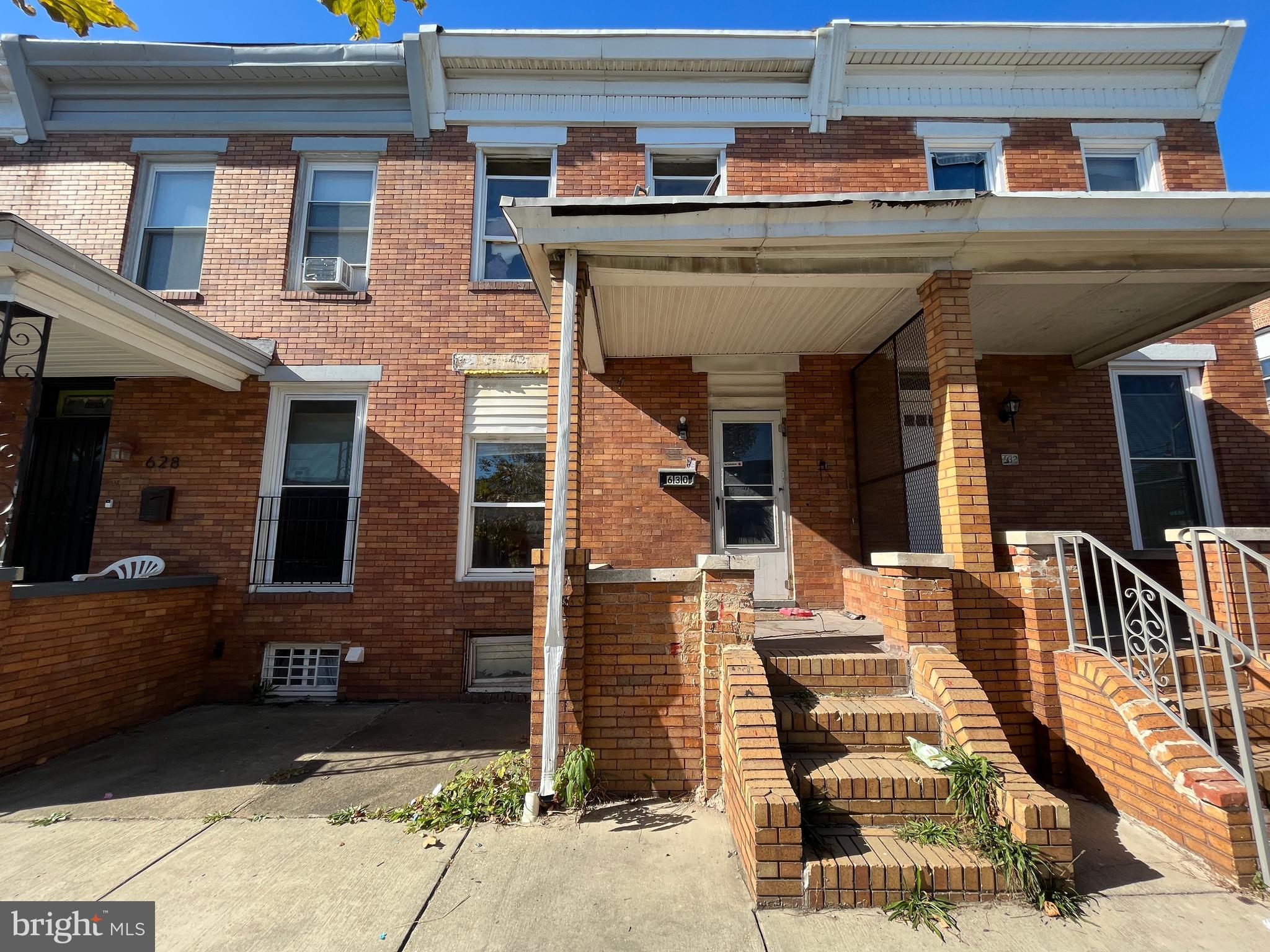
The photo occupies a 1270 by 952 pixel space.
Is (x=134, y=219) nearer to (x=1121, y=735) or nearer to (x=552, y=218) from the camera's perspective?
(x=552, y=218)

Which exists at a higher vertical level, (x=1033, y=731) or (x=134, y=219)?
(x=134, y=219)

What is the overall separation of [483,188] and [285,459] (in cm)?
411

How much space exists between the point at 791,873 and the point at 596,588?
6.35 feet

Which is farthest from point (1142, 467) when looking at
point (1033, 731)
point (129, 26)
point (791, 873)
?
point (129, 26)

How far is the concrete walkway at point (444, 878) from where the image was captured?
2.50m

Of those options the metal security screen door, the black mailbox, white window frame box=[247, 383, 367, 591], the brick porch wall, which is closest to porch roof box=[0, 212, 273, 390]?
white window frame box=[247, 383, 367, 591]

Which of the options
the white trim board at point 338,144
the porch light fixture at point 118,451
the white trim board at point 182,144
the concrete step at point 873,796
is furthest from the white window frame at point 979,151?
the porch light fixture at point 118,451

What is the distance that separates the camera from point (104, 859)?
3.09 metres

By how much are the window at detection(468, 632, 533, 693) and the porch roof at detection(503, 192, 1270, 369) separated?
3515mm

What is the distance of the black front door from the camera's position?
667cm

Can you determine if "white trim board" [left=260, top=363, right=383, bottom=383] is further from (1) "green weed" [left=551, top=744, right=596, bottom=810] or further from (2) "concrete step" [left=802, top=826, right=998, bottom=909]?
(2) "concrete step" [left=802, top=826, right=998, bottom=909]

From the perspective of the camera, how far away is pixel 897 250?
14.2 ft

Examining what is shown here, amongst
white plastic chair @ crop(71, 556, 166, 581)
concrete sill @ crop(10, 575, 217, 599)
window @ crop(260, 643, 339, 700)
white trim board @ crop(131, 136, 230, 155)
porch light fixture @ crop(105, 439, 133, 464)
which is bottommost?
window @ crop(260, 643, 339, 700)

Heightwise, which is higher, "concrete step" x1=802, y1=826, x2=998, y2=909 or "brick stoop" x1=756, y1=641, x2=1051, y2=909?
"brick stoop" x1=756, y1=641, x2=1051, y2=909
